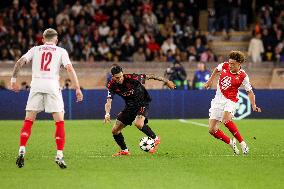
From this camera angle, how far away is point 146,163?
43.1 feet

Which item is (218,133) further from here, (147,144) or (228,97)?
(147,144)

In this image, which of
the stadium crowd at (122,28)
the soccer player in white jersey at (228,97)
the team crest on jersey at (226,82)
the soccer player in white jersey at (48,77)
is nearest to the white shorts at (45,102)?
the soccer player in white jersey at (48,77)

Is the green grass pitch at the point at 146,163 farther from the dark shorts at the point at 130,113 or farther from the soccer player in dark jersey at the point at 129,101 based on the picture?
the dark shorts at the point at 130,113

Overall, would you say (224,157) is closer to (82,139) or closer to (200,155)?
(200,155)

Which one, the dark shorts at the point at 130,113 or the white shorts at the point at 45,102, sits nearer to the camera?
the white shorts at the point at 45,102

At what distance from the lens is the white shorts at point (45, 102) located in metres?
12.3

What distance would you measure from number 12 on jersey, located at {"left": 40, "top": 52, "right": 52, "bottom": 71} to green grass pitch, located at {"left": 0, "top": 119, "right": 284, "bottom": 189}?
149 centimetres

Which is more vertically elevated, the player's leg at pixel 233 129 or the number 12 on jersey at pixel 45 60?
the number 12 on jersey at pixel 45 60

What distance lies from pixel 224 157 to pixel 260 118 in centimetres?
1261

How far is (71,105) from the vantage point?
83.6 feet

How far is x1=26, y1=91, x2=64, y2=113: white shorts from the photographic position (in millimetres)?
12336

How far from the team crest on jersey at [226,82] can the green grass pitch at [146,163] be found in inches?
47.4

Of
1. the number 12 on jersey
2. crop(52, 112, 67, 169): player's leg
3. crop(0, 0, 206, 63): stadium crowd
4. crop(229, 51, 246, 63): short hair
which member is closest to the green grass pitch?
crop(52, 112, 67, 169): player's leg

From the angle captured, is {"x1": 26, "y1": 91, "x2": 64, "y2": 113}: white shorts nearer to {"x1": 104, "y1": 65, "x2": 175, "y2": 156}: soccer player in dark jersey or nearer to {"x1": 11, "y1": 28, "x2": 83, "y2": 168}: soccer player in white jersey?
{"x1": 11, "y1": 28, "x2": 83, "y2": 168}: soccer player in white jersey
